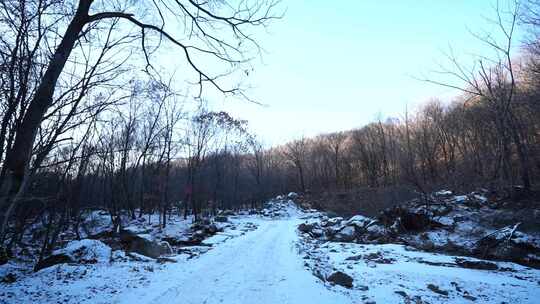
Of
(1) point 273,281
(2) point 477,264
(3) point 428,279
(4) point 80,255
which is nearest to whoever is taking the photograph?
(1) point 273,281

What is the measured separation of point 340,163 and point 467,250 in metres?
43.6

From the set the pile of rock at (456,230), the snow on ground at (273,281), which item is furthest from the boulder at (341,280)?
the pile of rock at (456,230)

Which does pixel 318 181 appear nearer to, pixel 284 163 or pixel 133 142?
pixel 284 163

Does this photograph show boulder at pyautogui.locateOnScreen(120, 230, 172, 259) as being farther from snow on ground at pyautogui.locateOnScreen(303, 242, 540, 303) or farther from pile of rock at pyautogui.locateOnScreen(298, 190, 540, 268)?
pile of rock at pyautogui.locateOnScreen(298, 190, 540, 268)

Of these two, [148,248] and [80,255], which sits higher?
[80,255]

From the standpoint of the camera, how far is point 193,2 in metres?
4.09

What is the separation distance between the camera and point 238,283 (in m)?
6.62

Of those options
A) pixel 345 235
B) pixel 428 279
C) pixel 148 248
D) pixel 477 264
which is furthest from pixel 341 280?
pixel 345 235

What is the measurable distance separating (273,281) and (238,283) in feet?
2.48

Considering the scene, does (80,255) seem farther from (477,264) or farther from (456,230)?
(456,230)

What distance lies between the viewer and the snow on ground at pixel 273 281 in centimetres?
586

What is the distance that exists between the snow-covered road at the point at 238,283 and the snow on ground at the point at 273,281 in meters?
0.02

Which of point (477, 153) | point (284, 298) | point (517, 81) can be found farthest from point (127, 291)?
point (477, 153)

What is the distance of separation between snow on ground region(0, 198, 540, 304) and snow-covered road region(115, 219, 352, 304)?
0.02 metres
